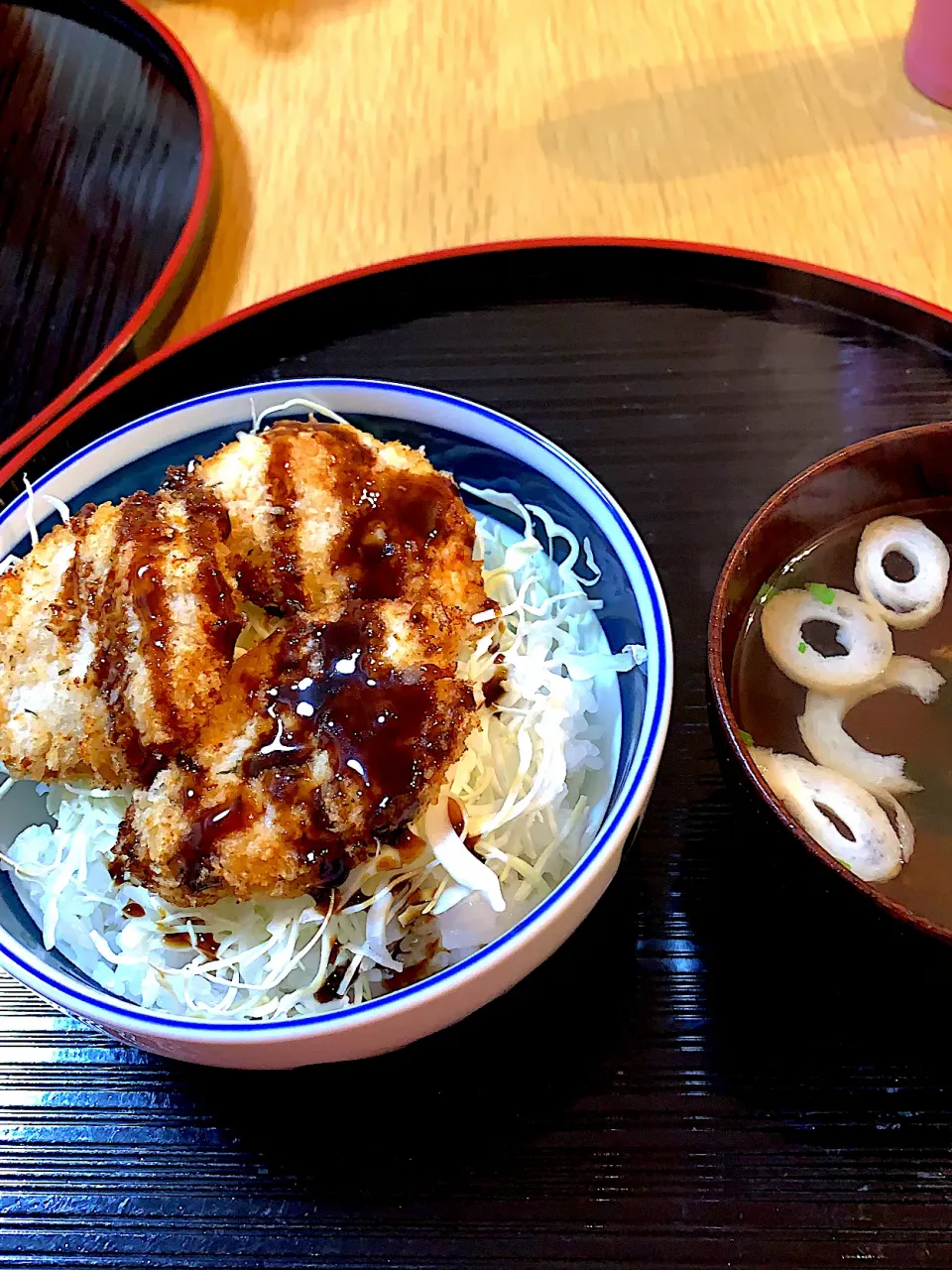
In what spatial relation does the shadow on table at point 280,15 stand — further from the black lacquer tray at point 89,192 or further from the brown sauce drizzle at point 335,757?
the brown sauce drizzle at point 335,757

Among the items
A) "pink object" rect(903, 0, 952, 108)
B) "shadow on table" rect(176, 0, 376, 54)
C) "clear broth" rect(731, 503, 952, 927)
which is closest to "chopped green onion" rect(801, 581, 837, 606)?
"clear broth" rect(731, 503, 952, 927)

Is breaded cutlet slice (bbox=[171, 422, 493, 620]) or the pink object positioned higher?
breaded cutlet slice (bbox=[171, 422, 493, 620])

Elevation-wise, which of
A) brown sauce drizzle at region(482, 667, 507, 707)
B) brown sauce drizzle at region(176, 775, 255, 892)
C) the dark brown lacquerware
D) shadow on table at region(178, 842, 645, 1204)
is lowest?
shadow on table at region(178, 842, 645, 1204)

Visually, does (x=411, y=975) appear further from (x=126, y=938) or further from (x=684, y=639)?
(x=684, y=639)

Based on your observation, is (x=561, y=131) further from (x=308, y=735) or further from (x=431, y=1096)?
(x=431, y=1096)

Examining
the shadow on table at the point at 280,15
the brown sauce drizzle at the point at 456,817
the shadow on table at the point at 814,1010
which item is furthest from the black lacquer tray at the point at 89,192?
the shadow on table at the point at 814,1010

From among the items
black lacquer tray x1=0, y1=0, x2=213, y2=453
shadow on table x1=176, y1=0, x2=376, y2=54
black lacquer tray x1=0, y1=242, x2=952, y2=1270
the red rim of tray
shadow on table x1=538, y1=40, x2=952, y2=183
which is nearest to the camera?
black lacquer tray x1=0, y1=242, x2=952, y2=1270


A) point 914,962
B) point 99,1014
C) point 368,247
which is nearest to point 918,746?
point 914,962

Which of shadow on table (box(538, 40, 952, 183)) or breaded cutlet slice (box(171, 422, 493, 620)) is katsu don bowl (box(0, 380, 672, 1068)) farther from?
shadow on table (box(538, 40, 952, 183))
